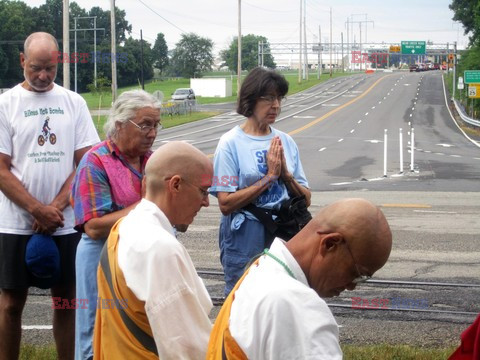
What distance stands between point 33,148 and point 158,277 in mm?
2554

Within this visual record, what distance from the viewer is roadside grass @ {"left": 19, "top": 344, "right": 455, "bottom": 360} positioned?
559 centimetres

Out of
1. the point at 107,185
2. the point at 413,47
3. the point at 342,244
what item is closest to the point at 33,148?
the point at 107,185

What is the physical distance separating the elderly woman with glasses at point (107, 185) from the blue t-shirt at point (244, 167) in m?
0.67

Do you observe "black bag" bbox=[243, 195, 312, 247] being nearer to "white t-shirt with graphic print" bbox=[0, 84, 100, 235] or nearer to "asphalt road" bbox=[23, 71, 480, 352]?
"white t-shirt with graphic print" bbox=[0, 84, 100, 235]

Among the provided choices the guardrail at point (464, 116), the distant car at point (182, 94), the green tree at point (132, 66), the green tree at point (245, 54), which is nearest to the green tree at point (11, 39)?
the green tree at point (132, 66)

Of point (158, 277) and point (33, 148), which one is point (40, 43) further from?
point (158, 277)

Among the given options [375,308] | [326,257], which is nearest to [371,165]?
[375,308]

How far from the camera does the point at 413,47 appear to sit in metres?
88.1

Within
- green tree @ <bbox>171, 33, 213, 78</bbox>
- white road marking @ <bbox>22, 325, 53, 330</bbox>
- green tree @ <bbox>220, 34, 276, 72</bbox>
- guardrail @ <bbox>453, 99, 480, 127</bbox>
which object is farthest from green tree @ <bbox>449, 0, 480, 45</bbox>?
white road marking @ <bbox>22, 325, 53, 330</bbox>

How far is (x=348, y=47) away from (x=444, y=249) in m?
115

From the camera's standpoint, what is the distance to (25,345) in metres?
6.14

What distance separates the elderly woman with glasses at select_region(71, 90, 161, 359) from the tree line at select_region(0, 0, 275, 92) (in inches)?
1791

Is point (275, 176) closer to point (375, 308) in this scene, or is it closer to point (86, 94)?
point (375, 308)

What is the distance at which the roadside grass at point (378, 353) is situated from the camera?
5.59 metres
